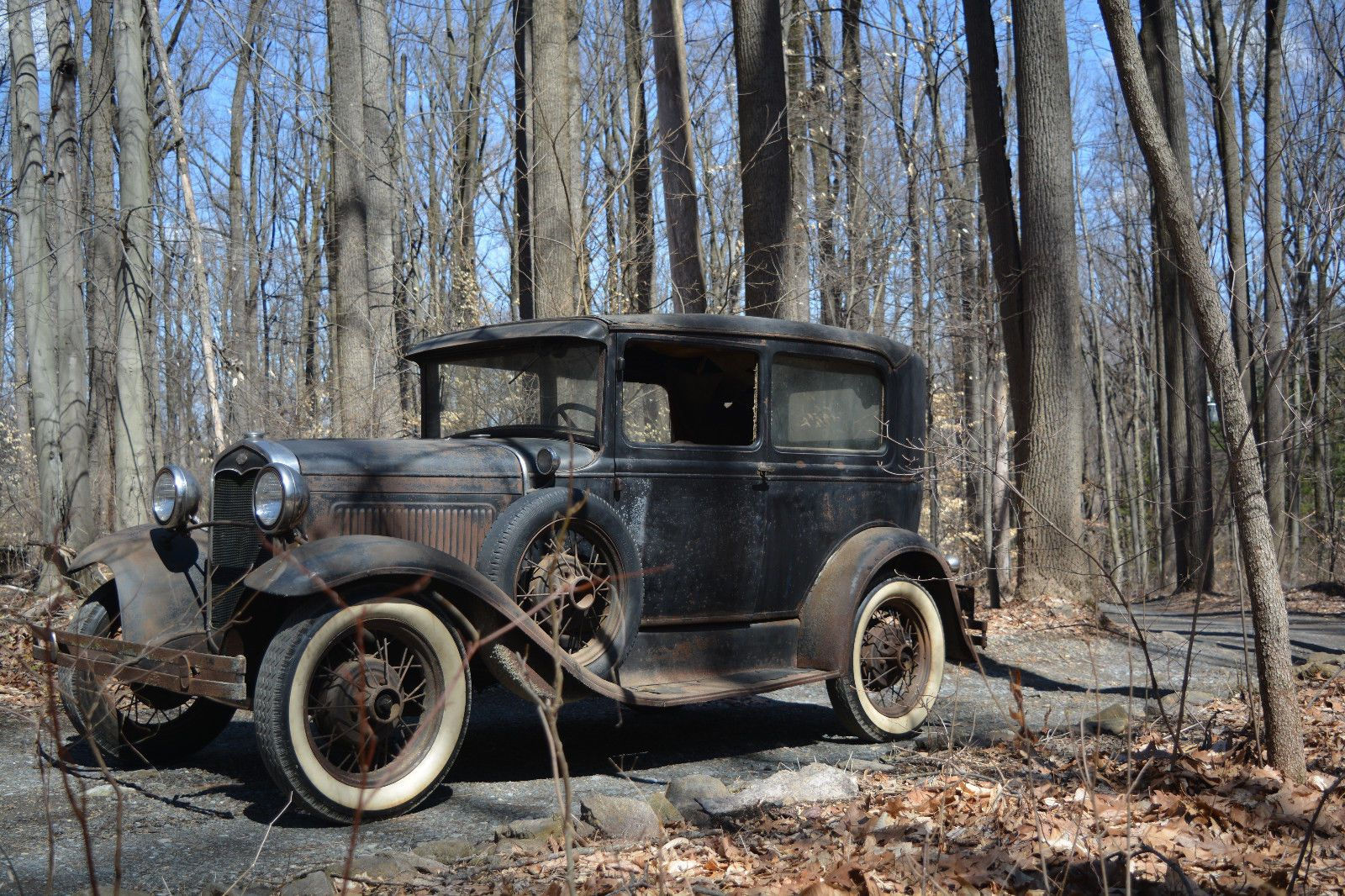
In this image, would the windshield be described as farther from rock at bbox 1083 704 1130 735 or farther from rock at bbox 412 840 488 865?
rock at bbox 1083 704 1130 735

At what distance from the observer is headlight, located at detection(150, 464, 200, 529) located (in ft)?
16.7

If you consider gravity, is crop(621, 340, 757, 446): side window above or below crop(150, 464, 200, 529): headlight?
above

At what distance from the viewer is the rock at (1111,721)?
5.67 meters

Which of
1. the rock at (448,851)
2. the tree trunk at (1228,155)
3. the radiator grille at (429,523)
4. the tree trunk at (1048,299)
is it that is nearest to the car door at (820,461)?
the radiator grille at (429,523)

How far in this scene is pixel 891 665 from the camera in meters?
6.00

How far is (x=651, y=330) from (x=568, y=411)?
1.86ft

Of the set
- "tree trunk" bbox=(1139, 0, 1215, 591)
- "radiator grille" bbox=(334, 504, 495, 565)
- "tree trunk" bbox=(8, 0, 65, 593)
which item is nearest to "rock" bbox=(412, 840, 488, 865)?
"radiator grille" bbox=(334, 504, 495, 565)

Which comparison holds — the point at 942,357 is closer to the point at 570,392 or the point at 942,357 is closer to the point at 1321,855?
the point at 570,392

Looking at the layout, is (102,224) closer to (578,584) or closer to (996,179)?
(578,584)

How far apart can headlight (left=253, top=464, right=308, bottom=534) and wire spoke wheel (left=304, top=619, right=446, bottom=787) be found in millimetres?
559

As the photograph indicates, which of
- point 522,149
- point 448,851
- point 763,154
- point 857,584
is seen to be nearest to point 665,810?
point 448,851

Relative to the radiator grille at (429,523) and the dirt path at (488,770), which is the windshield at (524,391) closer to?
the radiator grille at (429,523)

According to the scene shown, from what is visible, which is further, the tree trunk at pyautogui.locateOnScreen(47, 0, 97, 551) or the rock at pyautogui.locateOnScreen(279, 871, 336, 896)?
the tree trunk at pyautogui.locateOnScreen(47, 0, 97, 551)

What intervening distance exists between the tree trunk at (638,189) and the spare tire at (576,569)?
6.69 m
